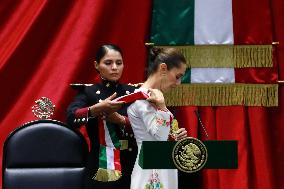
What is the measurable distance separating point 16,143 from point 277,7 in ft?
5.02

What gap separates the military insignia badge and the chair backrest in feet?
2.00

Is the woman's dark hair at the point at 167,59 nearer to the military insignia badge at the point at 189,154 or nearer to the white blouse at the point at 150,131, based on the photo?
the white blouse at the point at 150,131

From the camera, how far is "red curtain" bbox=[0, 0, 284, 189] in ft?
9.86

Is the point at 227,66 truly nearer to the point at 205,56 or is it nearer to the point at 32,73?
the point at 205,56

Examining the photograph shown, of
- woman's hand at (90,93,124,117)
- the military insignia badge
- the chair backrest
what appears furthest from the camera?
the chair backrest

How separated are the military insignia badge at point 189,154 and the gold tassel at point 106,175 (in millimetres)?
579

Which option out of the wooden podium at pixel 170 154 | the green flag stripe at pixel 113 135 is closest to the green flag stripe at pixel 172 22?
the green flag stripe at pixel 113 135

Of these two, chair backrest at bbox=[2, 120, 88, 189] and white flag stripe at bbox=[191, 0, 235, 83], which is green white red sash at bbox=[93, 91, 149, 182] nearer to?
chair backrest at bbox=[2, 120, 88, 189]

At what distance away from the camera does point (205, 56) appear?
9.95ft

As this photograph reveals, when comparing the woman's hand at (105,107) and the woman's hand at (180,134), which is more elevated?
the woman's hand at (105,107)

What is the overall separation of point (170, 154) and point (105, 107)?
1.50ft

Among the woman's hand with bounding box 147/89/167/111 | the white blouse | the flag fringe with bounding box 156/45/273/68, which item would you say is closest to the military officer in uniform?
the white blouse

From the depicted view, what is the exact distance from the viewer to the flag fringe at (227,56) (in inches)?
118

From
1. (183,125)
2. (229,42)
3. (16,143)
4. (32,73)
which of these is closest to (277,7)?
(229,42)
